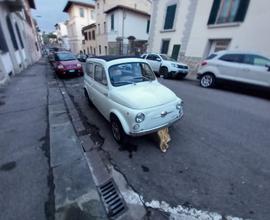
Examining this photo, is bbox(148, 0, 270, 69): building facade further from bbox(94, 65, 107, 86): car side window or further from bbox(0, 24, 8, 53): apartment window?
bbox(0, 24, 8, 53): apartment window

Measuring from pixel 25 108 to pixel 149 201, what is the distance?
223 inches

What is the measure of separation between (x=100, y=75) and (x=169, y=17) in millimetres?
12564

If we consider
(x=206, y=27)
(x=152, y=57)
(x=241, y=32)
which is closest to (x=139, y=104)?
(x=152, y=57)

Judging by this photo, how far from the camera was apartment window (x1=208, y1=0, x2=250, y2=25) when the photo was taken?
8938mm

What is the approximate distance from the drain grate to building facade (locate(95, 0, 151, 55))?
2211 cm

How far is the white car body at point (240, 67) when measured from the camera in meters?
6.61

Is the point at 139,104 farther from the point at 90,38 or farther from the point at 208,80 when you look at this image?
the point at 90,38

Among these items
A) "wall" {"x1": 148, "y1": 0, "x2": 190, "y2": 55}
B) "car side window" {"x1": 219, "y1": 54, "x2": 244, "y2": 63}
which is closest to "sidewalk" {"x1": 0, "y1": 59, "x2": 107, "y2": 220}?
"car side window" {"x1": 219, "y1": 54, "x2": 244, "y2": 63}

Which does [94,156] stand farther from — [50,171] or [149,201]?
[149,201]

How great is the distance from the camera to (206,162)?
2.94 meters

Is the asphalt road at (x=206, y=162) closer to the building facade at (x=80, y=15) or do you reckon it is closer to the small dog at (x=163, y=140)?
the small dog at (x=163, y=140)

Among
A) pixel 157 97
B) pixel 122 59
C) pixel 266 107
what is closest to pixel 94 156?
pixel 157 97

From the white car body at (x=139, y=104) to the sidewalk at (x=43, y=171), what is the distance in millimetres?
1179

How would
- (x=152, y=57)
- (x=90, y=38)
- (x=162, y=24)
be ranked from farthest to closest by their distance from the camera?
(x=90, y=38), (x=162, y=24), (x=152, y=57)
